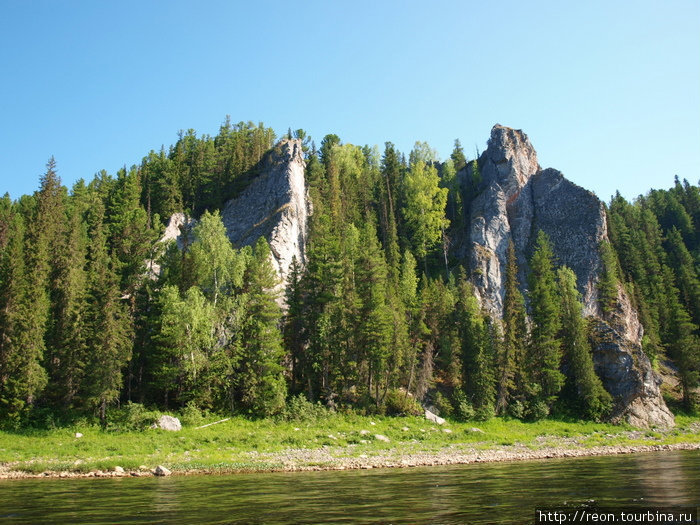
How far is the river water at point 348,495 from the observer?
13.4 meters

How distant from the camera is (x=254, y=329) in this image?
44781 mm

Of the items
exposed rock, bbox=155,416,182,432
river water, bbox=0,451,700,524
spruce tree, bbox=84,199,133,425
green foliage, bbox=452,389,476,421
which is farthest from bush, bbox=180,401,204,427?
green foliage, bbox=452,389,476,421

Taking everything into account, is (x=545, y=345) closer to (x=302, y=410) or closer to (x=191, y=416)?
(x=302, y=410)

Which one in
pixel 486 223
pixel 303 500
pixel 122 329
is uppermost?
pixel 486 223

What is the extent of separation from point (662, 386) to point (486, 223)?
1382 inches

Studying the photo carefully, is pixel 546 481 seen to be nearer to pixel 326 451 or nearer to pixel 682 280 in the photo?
pixel 326 451

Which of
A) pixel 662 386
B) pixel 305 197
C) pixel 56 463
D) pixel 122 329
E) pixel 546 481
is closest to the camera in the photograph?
pixel 546 481

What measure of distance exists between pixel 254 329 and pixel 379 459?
19597 millimetres

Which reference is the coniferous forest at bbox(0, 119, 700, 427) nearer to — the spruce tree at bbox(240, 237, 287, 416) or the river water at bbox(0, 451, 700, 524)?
the spruce tree at bbox(240, 237, 287, 416)

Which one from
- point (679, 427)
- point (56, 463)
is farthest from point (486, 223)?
point (56, 463)

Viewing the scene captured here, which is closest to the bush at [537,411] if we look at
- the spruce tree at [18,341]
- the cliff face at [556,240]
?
the cliff face at [556,240]

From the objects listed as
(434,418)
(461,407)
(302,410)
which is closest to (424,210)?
(461,407)

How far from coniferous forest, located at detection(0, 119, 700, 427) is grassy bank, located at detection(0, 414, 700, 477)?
303 centimetres

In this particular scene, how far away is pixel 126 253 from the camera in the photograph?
179ft
